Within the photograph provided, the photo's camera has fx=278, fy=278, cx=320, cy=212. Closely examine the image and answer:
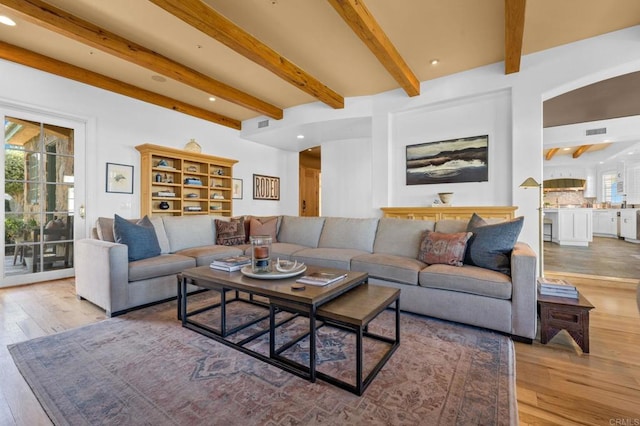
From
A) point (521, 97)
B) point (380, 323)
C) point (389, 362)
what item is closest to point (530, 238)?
point (521, 97)

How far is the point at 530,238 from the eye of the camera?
349 centimetres

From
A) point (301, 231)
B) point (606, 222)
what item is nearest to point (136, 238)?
point (301, 231)

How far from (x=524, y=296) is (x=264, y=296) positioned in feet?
6.07

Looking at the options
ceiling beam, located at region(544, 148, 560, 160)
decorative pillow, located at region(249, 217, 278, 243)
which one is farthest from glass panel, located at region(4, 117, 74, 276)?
ceiling beam, located at region(544, 148, 560, 160)

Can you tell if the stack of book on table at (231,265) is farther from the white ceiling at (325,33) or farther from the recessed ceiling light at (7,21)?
the recessed ceiling light at (7,21)

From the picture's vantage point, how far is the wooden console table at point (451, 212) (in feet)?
12.0

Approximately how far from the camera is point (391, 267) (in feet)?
8.54

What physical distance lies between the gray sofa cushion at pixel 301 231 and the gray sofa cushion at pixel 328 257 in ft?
1.36

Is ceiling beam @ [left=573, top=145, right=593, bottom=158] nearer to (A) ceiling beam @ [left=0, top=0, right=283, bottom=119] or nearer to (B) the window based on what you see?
(B) the window

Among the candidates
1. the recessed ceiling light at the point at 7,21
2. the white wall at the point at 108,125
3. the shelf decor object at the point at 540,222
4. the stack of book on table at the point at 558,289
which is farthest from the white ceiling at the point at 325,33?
the stack of book on table at the point at 558,289

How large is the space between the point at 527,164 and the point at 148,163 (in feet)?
18.0

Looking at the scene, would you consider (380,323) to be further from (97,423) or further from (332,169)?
(332,169)

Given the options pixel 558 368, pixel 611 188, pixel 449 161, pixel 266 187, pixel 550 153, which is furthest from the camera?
pixel 611 188

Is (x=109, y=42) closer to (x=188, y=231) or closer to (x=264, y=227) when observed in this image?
(x=188, y=231)
